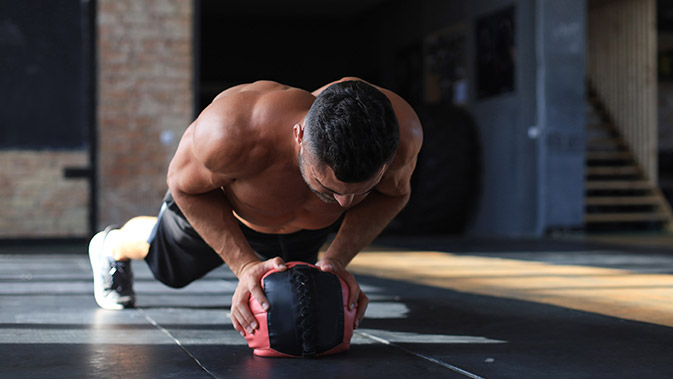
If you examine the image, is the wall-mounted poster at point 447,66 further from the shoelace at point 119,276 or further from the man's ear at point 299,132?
the man's ear at point 299,132

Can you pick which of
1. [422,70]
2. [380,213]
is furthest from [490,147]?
[380,213]

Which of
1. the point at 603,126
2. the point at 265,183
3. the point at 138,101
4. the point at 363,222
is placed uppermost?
the point at 138,101

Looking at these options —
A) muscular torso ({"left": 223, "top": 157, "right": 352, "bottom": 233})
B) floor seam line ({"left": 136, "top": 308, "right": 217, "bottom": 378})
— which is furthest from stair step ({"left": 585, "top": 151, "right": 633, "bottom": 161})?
muscular torso ({"left": 223, "top": 157, "right": 352, "bottom": 233})

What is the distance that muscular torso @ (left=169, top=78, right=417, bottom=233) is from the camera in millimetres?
1787

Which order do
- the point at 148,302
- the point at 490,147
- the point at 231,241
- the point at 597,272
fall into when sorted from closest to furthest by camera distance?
the point at 231,241
the point at 148,302
the point at 597,272
the point at 490,147

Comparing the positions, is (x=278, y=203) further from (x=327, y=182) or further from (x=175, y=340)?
(x=175, y=340)

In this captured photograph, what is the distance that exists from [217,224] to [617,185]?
6.93 meters

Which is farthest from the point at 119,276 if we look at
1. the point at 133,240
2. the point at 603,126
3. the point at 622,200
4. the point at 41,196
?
the point at 603,126

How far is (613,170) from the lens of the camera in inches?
325

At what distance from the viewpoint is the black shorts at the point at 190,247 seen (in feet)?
7.52

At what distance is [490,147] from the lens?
24.8 ft

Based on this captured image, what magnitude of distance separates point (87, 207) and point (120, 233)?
3.71 meters

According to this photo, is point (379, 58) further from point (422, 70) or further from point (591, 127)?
point (591, 127)

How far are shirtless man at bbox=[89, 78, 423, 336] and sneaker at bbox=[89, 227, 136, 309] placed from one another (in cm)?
45
